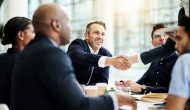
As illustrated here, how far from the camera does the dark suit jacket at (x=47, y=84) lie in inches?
46.0

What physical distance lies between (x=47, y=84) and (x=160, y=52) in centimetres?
124

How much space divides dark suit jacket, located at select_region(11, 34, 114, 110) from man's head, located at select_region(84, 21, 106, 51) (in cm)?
180

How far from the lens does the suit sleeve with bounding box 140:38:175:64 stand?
2.07 m

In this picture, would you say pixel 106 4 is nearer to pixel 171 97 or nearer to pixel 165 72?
pixel 165 72

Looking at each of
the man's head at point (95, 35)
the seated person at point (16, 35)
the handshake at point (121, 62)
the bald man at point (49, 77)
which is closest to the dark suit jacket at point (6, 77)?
the seated person at point (16, 35)

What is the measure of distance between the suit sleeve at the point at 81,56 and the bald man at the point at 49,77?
1.17 metres

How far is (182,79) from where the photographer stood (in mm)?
1241

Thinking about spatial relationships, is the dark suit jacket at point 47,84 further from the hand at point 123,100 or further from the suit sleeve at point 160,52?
the suit sleeve at point 160,52

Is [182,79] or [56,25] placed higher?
Answer: [56,25]

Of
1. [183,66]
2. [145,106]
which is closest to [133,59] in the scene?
[145,106]

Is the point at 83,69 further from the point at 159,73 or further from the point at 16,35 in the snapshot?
the point at 16,35

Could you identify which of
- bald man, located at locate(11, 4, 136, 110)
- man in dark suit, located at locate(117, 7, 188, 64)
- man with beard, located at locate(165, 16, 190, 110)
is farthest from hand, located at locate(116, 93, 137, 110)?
man in dark suit, located at locate(117, 7, 188, 64)

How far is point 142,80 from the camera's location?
301cm

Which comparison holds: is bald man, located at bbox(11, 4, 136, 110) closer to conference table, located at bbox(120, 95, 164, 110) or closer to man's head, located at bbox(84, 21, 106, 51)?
conference table, located at bbox(120, 95, 164, 110)
